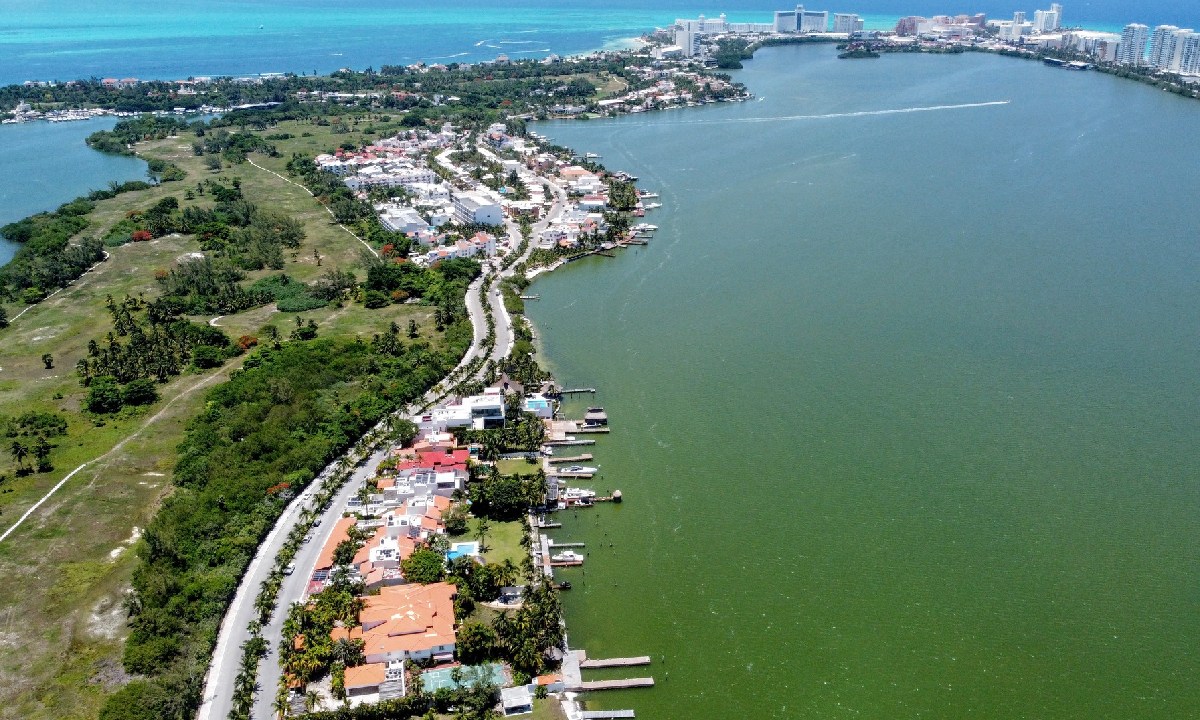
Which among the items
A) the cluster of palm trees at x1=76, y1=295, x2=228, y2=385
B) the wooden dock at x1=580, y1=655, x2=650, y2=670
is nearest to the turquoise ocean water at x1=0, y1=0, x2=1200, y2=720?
the wooden dock at x1=580, y1=655, x2=650, y2=670

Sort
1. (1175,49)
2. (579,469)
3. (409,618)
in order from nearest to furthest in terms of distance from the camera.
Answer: (409,618) < (579,469) < (1175,49)

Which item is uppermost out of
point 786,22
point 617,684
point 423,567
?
point 786,22

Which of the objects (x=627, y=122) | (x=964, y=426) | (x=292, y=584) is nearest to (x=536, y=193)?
(x=627, y=122)

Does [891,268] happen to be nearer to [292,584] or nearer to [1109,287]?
[1109,287]

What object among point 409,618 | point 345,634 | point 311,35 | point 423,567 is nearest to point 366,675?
point 345,634

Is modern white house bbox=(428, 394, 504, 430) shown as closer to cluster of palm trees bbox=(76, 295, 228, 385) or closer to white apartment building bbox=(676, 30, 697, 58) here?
cluster of palm trees bbox=(76, 295, 228, 385)

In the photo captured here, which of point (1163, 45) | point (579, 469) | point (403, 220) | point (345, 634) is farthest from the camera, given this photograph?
point (1163, 45)

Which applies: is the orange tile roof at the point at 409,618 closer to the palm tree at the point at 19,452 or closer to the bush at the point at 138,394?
the palm tree at the point at 19,452

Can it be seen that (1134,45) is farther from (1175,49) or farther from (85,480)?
(85,480)

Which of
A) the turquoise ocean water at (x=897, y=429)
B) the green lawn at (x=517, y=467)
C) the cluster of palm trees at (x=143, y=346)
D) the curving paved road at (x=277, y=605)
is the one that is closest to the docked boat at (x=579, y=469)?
the turquoise ocean water at (x=897, y=429)
